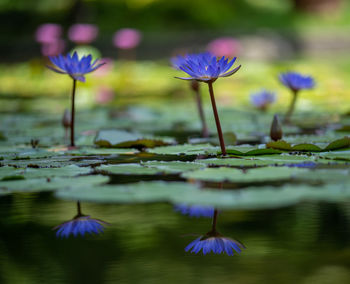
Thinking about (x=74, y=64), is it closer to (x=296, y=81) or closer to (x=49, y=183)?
(x=49, y=183)

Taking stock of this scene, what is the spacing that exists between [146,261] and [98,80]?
193 inches

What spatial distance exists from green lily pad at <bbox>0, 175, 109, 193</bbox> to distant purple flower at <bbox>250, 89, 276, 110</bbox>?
177cm

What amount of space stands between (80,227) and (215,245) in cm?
24

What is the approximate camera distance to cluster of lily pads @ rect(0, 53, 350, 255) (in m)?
0.93

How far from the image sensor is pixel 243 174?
3.69 feet

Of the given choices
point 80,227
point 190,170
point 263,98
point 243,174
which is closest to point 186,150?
point 190,170

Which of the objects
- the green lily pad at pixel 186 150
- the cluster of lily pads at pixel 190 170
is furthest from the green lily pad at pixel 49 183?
the green lily pad at pixel 186 150

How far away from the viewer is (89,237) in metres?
0.80

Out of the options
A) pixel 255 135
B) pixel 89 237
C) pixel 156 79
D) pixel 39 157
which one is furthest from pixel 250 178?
pixel 156 79

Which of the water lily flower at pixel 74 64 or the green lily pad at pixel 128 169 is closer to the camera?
the green lily pad at pixel 128 169

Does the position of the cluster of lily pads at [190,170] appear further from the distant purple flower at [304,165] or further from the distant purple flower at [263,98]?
the distant purple flower at [263,98]

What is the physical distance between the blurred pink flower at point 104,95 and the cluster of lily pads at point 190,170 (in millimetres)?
2200

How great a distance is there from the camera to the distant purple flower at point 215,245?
727 mm

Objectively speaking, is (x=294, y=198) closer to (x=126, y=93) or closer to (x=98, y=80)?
(x=126, y=93)
